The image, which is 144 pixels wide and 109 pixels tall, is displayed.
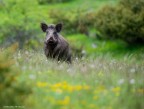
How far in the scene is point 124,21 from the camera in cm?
4766

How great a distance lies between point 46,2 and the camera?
6938 centimetres

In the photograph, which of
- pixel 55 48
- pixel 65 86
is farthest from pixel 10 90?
pixel 55 48

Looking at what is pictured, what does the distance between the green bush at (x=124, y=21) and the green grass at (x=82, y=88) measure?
3556 cm

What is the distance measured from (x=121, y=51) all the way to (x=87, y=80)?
38.0m

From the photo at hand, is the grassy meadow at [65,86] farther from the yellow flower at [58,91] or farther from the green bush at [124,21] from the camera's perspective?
the green bush at [124,21]

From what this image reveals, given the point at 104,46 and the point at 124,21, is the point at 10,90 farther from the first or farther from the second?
the point at 104,46

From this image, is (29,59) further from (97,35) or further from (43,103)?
(97,35)

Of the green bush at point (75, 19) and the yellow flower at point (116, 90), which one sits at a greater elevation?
the yellow flower at point (116, 90)

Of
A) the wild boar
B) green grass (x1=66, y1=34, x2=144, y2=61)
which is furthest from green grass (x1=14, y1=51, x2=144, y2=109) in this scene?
green grass (x1=66, y1=34, x2=144, y2=61)

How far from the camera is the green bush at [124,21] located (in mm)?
47188

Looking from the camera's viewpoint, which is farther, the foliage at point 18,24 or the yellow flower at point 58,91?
the foliage at point 18,24

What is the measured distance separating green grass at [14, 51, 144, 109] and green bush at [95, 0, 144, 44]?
3556cm

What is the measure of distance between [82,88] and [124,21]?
38755 millimetres

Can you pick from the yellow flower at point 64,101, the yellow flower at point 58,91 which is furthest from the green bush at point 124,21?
the yellow flower at point 64,101
